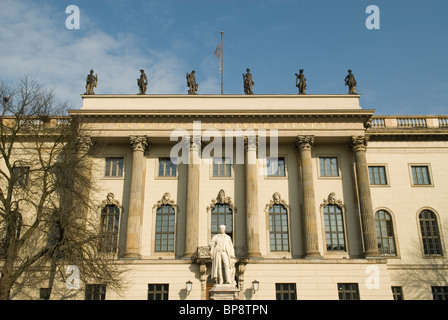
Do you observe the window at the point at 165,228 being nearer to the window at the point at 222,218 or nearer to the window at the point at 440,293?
the window at the point at 222,218

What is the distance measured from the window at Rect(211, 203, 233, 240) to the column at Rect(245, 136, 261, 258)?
5.83 ft

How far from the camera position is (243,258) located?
28656 mm

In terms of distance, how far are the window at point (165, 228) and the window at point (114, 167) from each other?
4.38 meters

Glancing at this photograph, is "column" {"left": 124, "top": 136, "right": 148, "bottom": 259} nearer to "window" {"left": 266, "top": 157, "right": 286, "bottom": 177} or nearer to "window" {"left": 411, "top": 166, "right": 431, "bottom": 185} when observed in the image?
"window" {"left": 266, "top": 157, "right": 286, "bottom": 177}

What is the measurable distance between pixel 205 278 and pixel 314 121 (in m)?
14.4

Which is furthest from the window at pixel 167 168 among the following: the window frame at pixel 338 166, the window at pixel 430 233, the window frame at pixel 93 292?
the window at pixel 430 233

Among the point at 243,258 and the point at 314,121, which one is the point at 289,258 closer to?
the point at 243,258

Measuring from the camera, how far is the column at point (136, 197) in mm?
29875

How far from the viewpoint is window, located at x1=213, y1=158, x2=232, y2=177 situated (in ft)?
109

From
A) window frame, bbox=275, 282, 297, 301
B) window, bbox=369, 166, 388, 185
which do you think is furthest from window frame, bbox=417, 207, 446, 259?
window frame, bbox=275, 282, 297, 301

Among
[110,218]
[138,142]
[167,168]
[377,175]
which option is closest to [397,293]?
[377,175]

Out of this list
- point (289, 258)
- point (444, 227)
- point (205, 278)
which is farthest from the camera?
point (444, 227)
